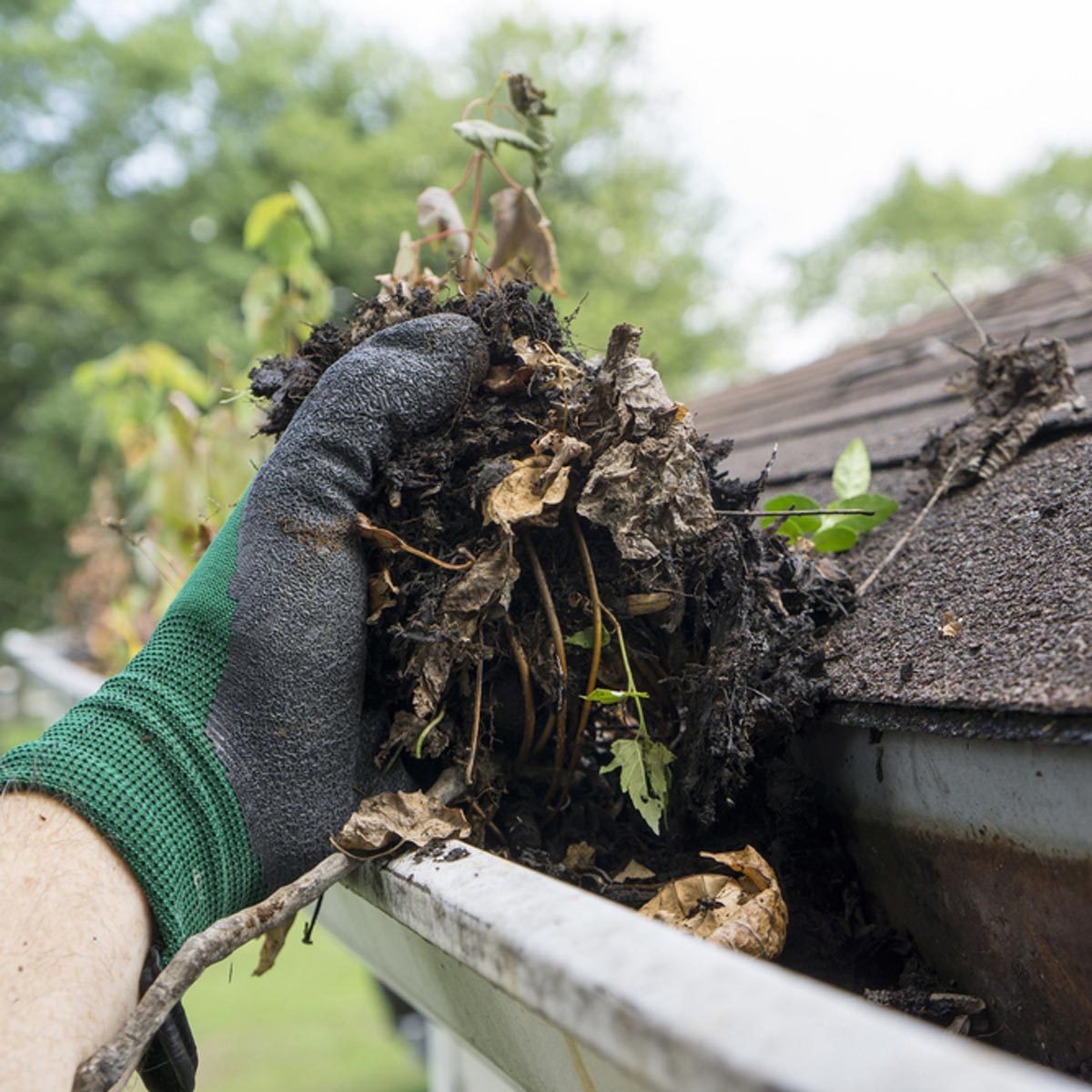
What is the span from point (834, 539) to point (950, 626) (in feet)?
1.06

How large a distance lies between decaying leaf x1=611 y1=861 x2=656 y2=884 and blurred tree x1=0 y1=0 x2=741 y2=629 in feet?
36.9

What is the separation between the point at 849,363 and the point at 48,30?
14.3 metres

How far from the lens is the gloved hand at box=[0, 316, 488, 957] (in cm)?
84

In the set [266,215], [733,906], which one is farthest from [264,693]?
[266,215]

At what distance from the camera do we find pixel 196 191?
1380cm

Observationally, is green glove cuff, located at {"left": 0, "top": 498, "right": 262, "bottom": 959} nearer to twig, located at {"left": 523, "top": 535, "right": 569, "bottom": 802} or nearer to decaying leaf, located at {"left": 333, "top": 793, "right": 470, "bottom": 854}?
decaying leaf, located at {"left": 333, "top": 793, "right": 470, "bottom": 854}

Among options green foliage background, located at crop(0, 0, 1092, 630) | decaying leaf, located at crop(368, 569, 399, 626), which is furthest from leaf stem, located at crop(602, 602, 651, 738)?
green foliage background, located at crop(0, 0, 1092, 630)

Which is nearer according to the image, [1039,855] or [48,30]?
[1039,855]

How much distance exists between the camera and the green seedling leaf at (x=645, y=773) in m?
0.92

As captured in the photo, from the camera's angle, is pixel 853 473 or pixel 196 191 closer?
pixel 853 473

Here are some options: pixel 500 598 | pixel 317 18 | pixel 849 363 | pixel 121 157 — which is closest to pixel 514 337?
pixel 500 598

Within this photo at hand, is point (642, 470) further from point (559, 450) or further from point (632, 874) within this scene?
point (632, 874)

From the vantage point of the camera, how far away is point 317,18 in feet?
52.2

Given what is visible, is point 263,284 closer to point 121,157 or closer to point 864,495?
point 864,495
